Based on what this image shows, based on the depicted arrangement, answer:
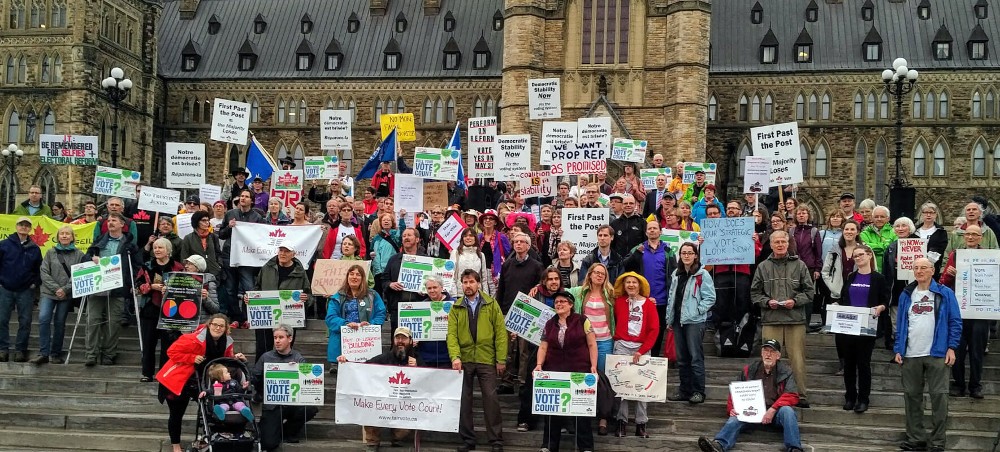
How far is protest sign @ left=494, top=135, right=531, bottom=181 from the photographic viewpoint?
63.5ft

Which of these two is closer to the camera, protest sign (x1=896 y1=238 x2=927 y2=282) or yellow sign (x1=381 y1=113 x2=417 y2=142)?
protest sign (x1=896 y1=238 x2=927 y2=282)

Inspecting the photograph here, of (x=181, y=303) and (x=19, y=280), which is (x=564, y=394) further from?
(x=19, y=280)

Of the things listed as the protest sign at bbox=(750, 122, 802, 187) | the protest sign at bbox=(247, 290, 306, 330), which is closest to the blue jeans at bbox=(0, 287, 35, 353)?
the protest sign at bbox=(247, 290, 306, 330)

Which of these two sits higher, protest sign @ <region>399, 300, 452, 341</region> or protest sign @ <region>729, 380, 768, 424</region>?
protest sign @ <region>399, 300, 452, 341</region>

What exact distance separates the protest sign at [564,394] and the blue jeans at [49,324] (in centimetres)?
677

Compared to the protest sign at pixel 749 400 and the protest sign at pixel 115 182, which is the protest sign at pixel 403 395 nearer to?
the protest sign at pixel 749 400

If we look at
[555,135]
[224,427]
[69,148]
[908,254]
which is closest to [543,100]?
[555,135]

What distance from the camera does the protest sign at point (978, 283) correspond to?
501 inches

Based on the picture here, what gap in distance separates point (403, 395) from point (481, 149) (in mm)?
8518

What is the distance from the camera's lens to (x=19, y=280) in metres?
15.1

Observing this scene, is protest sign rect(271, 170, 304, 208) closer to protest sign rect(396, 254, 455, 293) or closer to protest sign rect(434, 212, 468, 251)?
protest sign rect(434, 212, 468, 251)

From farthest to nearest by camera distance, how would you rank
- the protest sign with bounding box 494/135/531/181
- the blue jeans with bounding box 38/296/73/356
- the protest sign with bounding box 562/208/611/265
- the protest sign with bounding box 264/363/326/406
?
1. the protest sign with bounding box 494/135/531/181
2. the blue jeans with bounding box 38/296/73/356
3. the protest sign with bounding box 562/208/611/265
4. the protest sign with bounding box 264/363/326/406

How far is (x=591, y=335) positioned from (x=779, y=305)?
2314 millimetres

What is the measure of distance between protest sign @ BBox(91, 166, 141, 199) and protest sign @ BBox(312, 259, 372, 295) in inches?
237
